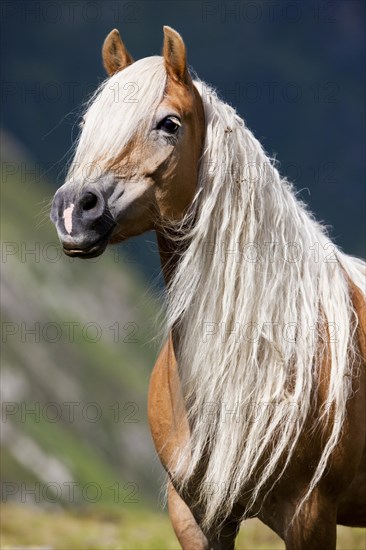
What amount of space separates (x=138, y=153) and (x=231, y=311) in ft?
3.41

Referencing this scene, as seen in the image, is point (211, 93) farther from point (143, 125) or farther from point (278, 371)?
point (278, 371)

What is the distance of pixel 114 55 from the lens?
19.8 feet

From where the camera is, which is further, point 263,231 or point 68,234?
point 263,231

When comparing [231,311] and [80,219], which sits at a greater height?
[80,219]

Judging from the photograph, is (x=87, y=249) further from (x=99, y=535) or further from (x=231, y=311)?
(x=99, y=535)

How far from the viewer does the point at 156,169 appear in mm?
5379

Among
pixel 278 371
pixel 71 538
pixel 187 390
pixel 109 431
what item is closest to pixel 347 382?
pixel 278 371

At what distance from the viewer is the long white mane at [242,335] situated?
5.50 metres

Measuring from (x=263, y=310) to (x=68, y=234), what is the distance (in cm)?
126

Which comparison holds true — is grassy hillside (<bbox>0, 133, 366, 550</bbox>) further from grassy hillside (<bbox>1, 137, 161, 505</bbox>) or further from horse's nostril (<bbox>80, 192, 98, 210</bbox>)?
horse's nostril (<bbox>80, 192, 98, 210</bbox>)

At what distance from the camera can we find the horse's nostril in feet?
16.6

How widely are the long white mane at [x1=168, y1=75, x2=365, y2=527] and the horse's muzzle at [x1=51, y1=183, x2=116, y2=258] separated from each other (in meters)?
0.65

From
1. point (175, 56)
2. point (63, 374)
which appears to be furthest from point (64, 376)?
point (175, 56)

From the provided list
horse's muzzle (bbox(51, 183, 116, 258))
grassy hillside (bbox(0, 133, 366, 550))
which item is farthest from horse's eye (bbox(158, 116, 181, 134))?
grassy hillside (bbox(0, 133, 366, 550))
